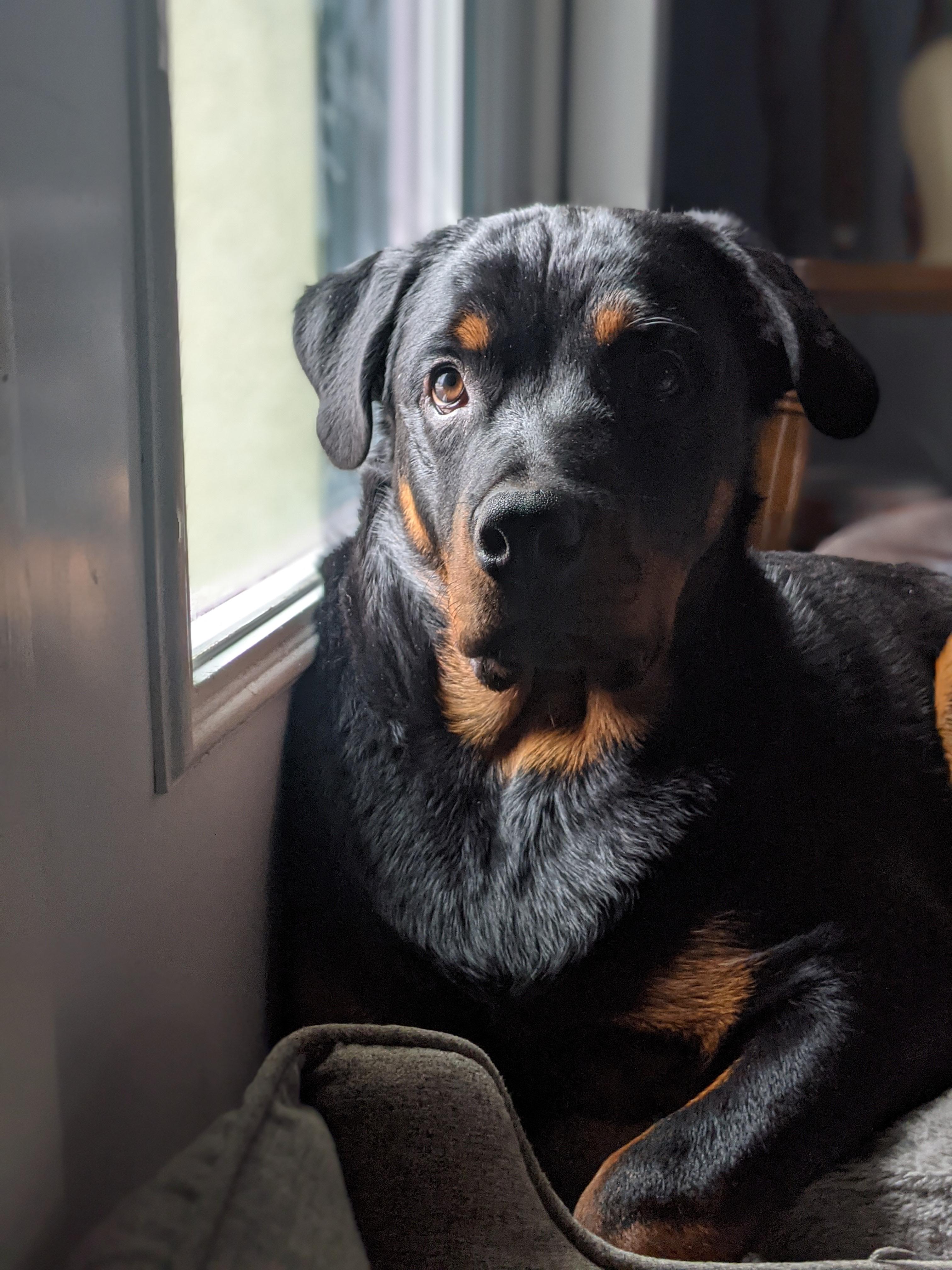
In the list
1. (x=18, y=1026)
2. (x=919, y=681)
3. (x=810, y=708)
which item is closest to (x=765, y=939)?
(x=810, y=708)

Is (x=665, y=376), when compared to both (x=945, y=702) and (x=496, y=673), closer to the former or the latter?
(x=496, y=673)

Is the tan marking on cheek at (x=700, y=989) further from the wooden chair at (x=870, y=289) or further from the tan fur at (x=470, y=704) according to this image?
the wooden chair at (x=870, y=289)

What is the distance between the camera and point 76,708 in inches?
26.7

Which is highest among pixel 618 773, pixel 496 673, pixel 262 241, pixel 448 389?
pixel 262 241

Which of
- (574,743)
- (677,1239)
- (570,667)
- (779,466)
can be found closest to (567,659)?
(570,667)

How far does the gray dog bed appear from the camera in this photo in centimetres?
59

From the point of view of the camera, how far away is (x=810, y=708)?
99cm

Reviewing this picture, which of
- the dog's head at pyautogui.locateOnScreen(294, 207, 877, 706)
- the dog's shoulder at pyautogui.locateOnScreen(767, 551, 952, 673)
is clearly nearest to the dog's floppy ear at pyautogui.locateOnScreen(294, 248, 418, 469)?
the dog's head at pyautogui.locateOnScreen(294, 207, 877, 706)

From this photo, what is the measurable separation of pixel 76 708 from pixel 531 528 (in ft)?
1.13

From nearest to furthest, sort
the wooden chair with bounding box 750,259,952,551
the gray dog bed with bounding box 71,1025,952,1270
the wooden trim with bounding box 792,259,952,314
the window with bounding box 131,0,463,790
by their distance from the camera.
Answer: the gray dog bed with bounding box 71,1025,952,1270
the window with bounding box 131,0,463,790
the wooden chair with bounding box 750,259,952,551
the wooden trim with bounding box 792,259,952,314

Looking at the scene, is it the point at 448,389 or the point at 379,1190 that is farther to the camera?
the point at 448,389

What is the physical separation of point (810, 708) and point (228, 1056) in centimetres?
62

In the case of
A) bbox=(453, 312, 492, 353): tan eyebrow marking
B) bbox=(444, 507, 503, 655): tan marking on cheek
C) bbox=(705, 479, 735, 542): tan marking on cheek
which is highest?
bbox=(453, 312, 492, 353): tan eyebrow marking

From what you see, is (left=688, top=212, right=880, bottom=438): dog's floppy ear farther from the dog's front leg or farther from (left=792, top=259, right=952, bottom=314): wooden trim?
(left=792, top=259, right=952, bottom=314): wooden trim
